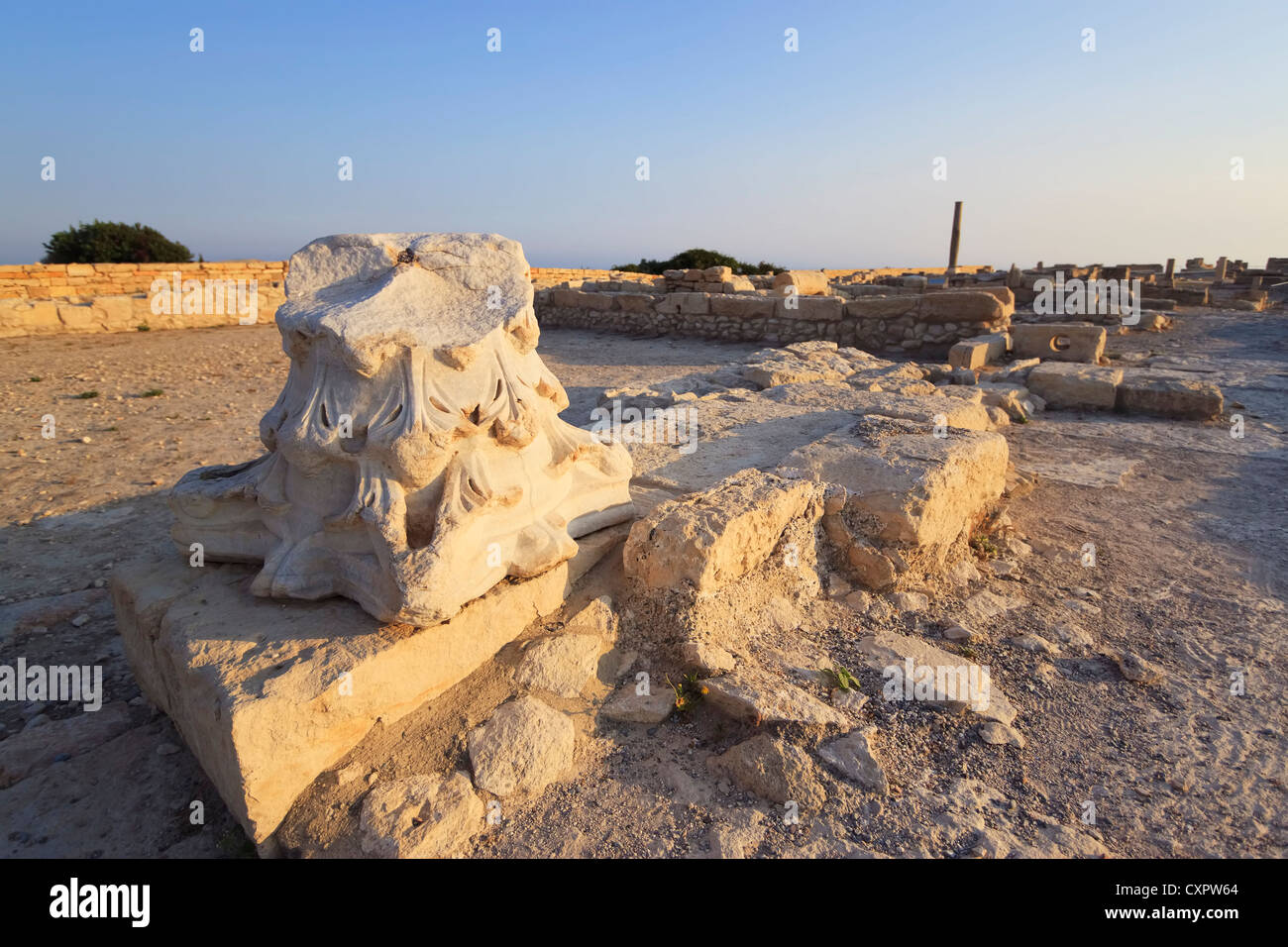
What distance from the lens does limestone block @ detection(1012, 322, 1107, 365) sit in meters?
8.05

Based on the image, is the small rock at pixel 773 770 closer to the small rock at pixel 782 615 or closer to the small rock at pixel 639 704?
the small rock at pixel 639 704

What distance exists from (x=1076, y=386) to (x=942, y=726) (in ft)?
16.9

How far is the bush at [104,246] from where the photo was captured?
1802 centimetres

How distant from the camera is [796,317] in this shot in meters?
10.4

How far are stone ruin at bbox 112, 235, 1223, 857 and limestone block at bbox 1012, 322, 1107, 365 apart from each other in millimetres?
6473

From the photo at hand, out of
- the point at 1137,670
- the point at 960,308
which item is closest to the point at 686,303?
the point at 960,308

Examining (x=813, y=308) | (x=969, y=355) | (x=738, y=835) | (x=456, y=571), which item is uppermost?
(x=813, y=308)

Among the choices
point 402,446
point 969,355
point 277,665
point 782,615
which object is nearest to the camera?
point 277,665

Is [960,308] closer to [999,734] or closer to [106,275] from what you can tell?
[999,734]

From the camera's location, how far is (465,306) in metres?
2.22

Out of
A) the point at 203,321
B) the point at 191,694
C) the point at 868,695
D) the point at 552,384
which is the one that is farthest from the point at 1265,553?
the point at 203,321

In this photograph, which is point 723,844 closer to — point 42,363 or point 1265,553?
point 1265,553

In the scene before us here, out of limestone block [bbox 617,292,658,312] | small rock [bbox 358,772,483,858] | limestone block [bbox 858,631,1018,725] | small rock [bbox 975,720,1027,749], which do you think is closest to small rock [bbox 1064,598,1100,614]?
limestone block [bbox 858,631,1018,725]

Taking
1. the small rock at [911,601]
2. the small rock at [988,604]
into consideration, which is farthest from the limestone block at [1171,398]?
the small rock at [911,601]
